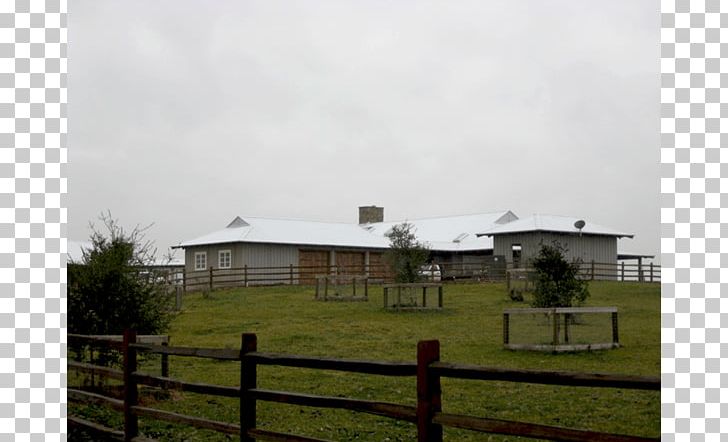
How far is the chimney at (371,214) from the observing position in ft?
205

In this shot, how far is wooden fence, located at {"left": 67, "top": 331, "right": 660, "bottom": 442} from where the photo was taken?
5.11m

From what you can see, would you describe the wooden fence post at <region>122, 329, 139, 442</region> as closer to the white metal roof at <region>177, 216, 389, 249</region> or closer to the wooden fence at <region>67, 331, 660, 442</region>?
the wooden fence at <region>67, 331, 660, 442</region>

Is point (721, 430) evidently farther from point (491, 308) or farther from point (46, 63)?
point (491, 308)

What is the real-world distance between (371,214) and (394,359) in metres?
46.9

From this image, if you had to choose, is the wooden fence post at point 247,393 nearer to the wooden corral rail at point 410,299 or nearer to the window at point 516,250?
the wooden corral rail at point 410,299

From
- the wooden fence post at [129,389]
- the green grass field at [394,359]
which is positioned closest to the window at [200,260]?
the green grass field at [394,359]

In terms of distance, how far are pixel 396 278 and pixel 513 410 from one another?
59.9ft

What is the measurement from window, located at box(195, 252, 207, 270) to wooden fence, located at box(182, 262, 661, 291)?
8.00ft

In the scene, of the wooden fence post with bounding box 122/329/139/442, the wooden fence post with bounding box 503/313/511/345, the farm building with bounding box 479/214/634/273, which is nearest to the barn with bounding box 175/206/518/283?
the farm building with bounding box 479/214/634/273

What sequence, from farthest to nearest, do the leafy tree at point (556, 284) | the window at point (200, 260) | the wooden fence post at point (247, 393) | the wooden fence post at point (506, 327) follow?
the window at point (200, 260) < the leafy tree at point (556, 284) < the wooden fence post at point (506, 327) < the wooden fence post at point (247, 393)

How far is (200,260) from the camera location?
4644 centimetres

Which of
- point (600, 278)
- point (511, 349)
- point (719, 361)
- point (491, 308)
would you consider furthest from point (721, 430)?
point (600, 278)

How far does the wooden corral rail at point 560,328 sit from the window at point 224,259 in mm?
29296

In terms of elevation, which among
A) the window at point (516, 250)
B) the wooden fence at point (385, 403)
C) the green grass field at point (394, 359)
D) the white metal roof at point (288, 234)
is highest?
the white metal roof at point (288, 234)
